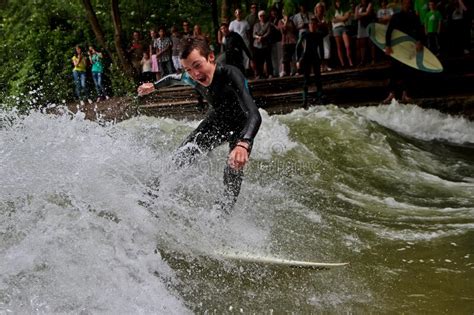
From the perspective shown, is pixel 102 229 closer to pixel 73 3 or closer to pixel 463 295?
pixel 463 295

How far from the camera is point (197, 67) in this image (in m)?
4.71

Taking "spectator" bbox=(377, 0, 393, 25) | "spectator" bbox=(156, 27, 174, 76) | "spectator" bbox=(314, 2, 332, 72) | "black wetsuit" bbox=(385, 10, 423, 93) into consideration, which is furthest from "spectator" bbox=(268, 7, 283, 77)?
"spectator" bbox=(156, 27, 174, 76)

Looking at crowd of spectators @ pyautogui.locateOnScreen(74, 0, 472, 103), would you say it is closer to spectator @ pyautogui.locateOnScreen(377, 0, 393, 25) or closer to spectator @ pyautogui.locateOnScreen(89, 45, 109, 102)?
spectator @ pyautogui.locateOnScreen(377, 0, 393, 25)

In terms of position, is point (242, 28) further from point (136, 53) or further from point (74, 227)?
point (74, 227)

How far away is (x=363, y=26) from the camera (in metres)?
13.0

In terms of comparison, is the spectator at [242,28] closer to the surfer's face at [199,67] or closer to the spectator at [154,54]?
the spectator at [154,54]

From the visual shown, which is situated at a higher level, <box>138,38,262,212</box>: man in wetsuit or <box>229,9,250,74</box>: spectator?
<box>229,9,250,74</box>: spectator

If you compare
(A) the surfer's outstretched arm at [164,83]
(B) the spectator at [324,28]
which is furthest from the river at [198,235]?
(B) the spectator at [324,28]

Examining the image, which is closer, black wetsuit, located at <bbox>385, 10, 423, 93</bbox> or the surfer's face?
the surfer's face

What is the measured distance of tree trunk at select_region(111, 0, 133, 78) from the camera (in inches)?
705

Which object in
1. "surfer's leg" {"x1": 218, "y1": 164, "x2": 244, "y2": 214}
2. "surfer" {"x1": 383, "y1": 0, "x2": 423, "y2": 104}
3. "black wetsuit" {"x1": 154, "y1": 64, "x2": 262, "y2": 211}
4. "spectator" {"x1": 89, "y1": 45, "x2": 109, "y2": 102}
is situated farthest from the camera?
"spectator" {"x1": 89, "y1": 45, "x2": 109, "y2": 102}

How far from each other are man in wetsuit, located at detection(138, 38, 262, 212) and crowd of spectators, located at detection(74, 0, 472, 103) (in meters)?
6.48

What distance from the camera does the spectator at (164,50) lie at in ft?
52.5

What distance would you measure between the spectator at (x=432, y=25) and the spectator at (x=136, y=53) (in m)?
9.25
